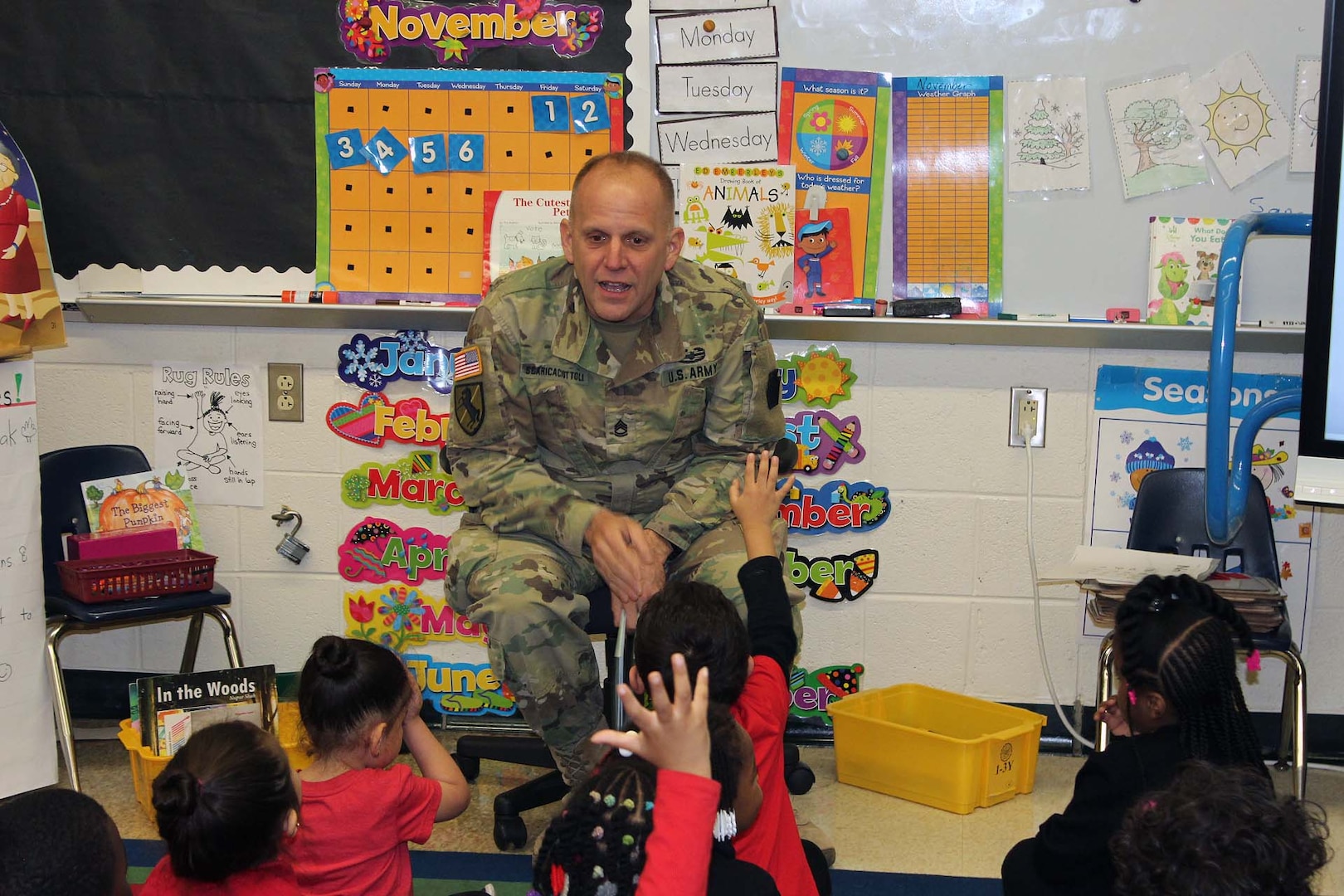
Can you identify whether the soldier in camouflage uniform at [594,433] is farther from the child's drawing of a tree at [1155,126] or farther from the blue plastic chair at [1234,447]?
the child's drawing of a tree at [1155,126]

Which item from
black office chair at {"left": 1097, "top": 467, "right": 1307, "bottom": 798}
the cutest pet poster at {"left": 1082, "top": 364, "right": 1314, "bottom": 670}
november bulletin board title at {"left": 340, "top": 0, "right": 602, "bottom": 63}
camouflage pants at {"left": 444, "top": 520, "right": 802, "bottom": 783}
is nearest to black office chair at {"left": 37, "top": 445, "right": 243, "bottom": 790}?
camouflage pants at {"left": 444, "top": 520, "right": 802, "bottom": 783}

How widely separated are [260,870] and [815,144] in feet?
7.37

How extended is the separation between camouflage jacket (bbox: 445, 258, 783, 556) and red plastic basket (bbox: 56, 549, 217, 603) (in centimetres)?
80

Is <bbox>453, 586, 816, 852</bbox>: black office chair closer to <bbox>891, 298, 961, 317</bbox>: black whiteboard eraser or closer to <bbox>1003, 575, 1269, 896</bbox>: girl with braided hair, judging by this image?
<bbox>1003, 575, 1269, 896</bbox>: girl with braided hair

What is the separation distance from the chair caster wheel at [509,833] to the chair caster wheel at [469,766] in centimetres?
39

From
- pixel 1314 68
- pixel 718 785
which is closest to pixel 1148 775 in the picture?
pixel 718 785

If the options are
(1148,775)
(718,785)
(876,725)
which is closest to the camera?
(718,785)

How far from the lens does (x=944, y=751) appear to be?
2.88 meters

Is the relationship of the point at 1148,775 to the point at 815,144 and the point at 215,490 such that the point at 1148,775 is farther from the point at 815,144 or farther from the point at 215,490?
the point at 215,490

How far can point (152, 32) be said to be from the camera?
3.24 metres

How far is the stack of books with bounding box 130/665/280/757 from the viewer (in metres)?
2.60

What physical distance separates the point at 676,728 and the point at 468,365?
4.76 ft

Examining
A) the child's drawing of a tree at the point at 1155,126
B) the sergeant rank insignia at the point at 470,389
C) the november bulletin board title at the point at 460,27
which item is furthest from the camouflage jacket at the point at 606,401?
the child's drawing of a tree at the point at 1155,126

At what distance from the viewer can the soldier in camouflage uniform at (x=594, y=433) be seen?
238 centimetres
